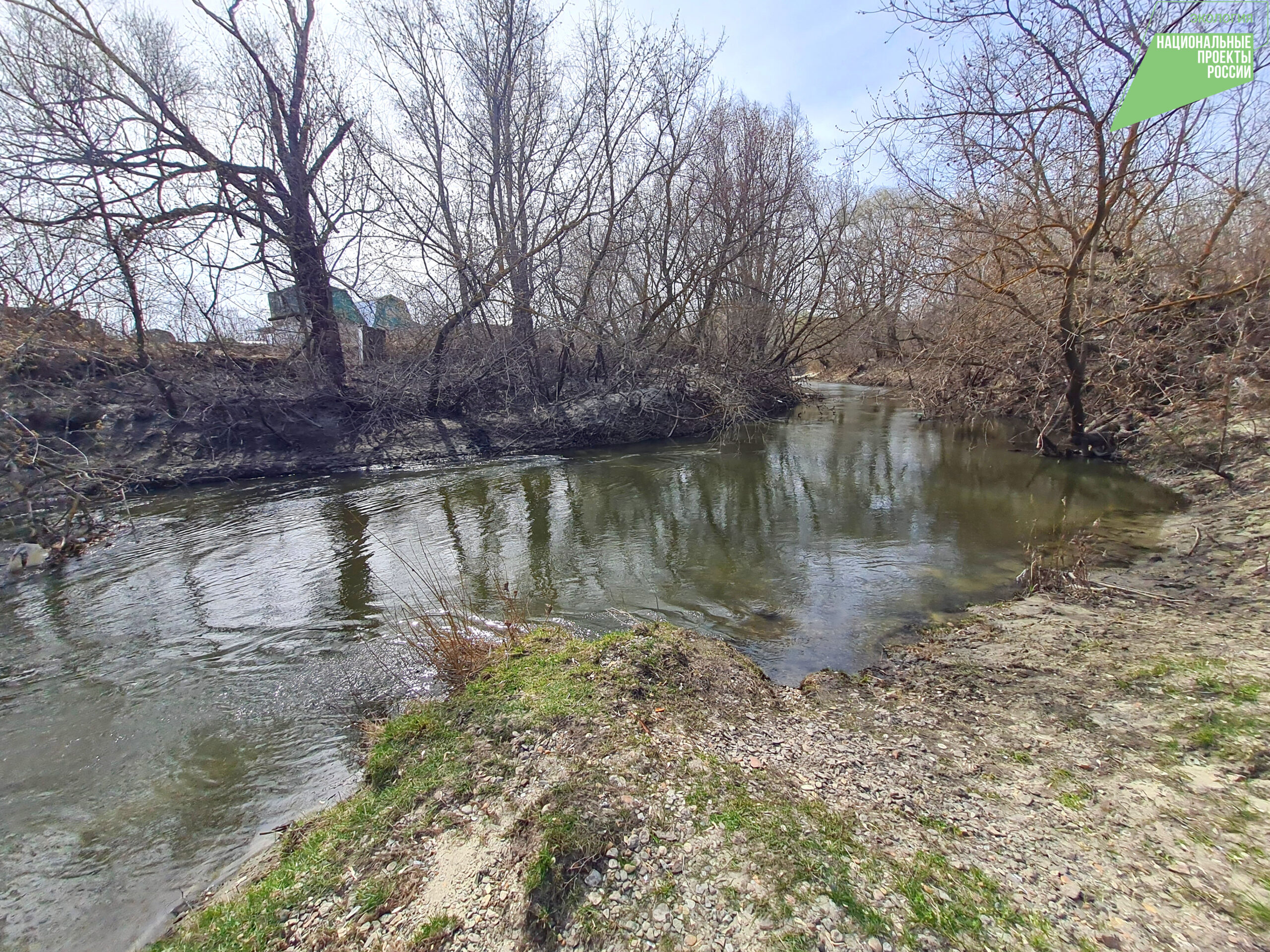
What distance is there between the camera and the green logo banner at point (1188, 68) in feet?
24.3

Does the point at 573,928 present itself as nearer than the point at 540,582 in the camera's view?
Yes

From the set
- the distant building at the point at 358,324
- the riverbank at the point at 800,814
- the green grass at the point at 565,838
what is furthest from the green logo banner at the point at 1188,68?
the distant building at the point at 358,324

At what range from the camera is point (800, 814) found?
2.51 meters

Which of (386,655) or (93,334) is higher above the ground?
(93,334)

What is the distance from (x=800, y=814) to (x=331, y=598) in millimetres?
5495

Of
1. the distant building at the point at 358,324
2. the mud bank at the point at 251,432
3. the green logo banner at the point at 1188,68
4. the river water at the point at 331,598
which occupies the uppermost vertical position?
the green logo banner at the point at 1188,68

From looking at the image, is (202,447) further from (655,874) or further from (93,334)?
(655,874)

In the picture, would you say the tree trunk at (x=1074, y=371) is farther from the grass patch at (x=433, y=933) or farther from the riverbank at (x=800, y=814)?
the grass patch at (x=433, y=933)

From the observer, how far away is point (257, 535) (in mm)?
8641

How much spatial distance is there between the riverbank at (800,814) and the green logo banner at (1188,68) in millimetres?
7508

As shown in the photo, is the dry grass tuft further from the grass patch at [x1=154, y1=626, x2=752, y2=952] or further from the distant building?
the distant building

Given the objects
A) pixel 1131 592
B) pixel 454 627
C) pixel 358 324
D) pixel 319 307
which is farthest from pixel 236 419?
pixel 1131 592

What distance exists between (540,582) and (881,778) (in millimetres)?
4421

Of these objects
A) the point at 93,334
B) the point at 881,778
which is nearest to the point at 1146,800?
the point at 881,778
